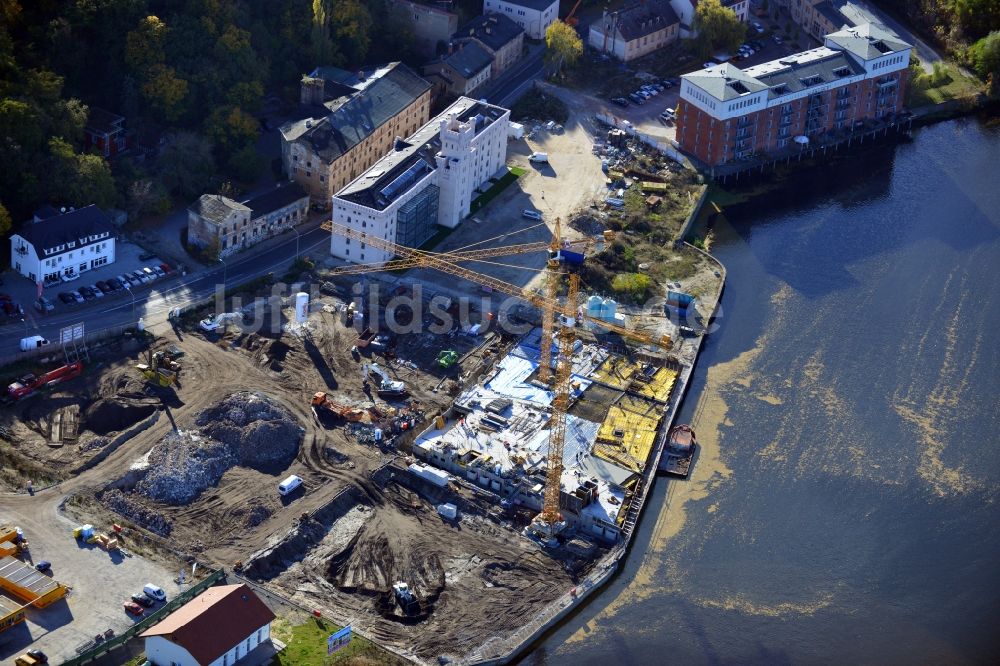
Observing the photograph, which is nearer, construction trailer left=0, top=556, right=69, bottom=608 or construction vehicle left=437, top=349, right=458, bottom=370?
construction trailer left=0, top=556, right=69, bottom=608

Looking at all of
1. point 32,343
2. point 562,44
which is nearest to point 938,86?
point 562,44

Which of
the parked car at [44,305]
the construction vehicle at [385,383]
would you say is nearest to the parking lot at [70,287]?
the parked car at [44,305]

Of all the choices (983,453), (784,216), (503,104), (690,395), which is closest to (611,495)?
(690,395)

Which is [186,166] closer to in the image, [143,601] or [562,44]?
[562,44]

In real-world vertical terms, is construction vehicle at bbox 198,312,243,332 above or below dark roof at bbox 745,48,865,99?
below

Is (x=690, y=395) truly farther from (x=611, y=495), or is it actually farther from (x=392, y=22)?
(x=392, y=22)

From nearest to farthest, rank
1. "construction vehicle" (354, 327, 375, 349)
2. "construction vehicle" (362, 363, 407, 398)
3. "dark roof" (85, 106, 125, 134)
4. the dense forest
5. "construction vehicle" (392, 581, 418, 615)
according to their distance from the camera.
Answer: "construction vehicle" (392, 581, 418, 615)
"construction vehicle" (362, 363, 407, 398)
"construction vehicle" (354, 327, 375, 349)
the dense forest
"dark roof" (85, 106, 125, 134)

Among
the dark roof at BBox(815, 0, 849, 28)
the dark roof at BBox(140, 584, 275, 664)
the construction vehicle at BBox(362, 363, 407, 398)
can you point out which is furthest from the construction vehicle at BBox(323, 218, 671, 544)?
the dark roof at BBox(815, 0, 849, 28)

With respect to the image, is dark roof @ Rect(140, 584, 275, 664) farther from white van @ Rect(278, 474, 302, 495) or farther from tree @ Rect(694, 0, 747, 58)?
tree @ Rect(694, 0, 747, 58)
